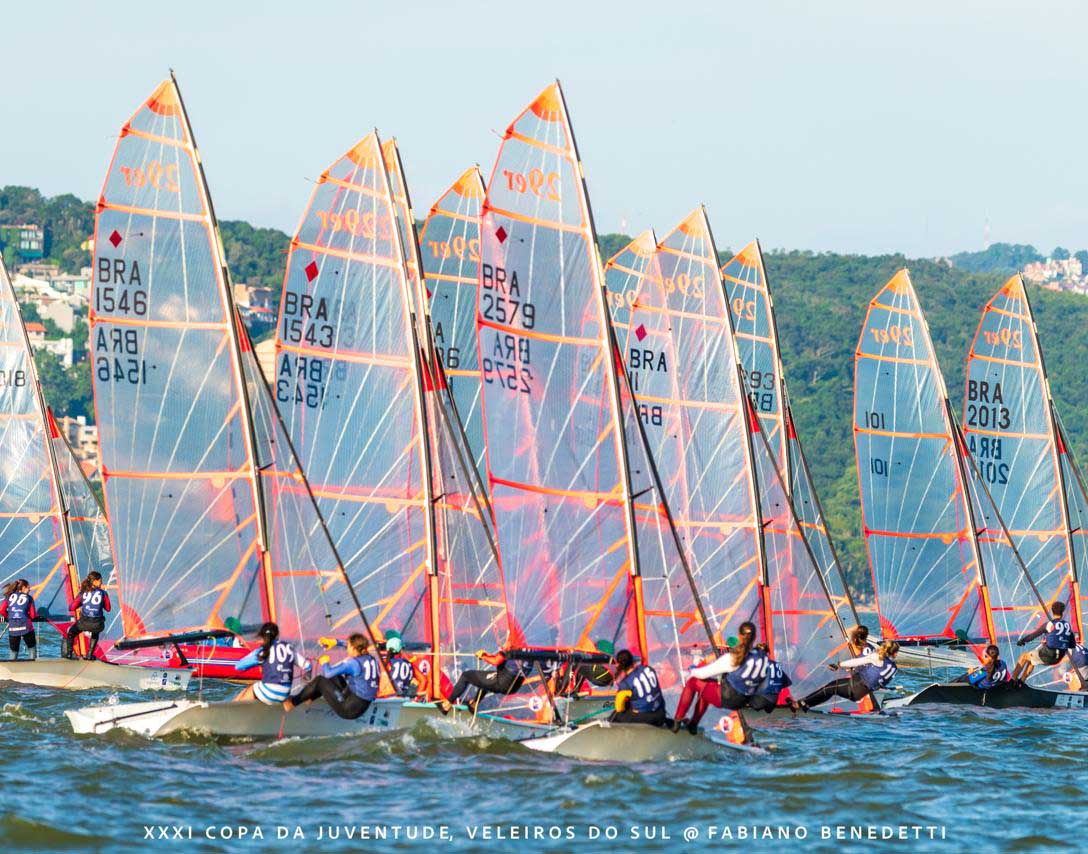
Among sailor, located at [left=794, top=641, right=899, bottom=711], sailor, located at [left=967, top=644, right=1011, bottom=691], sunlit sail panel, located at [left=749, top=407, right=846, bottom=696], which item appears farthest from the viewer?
sailor, located at [left=967, top=644, right=1011, bottom=691]

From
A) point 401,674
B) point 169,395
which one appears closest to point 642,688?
point 401,674

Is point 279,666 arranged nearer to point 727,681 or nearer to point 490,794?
point 490,794

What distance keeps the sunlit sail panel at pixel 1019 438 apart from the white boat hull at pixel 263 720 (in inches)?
757

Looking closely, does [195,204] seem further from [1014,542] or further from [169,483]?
[1014,542]

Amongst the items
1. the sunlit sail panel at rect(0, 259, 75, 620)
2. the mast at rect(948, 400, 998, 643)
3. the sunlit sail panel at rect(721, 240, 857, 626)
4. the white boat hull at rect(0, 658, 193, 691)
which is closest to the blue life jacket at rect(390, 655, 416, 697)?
the white boat hull at rect(0, 658, 193, 691)

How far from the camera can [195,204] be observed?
30.8 meters

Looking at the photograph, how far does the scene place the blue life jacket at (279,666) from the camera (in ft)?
85.9

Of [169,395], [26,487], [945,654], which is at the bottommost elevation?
[945,654]

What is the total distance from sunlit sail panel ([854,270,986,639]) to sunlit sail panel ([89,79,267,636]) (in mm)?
16405

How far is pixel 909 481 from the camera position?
4266 cm

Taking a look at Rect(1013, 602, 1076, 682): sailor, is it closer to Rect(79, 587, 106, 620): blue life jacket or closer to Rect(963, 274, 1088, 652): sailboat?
Rect(963, 274, 1088, 652): sailboat

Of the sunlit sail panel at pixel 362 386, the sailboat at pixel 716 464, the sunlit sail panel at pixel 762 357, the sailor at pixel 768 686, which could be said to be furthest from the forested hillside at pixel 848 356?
the sailor at pixel 768 686

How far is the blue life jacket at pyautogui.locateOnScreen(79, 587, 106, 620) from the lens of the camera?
35.0m

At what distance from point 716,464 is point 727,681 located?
1044cm
